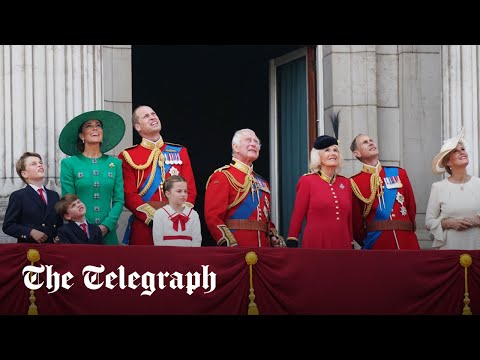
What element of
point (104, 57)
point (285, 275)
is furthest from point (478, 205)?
point (104, 57)

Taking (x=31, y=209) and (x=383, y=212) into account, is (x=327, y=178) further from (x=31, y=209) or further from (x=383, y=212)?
(x=31, y=209)

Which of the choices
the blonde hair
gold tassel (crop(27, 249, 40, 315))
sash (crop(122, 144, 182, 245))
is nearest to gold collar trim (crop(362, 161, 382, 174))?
the blonde hair

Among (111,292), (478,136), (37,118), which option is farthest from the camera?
(478,136)

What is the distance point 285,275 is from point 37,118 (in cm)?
367

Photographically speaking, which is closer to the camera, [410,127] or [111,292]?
[111,292]

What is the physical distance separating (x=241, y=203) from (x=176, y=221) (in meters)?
0.93

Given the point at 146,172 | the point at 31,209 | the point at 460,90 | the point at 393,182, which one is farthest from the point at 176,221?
the point at 460,90

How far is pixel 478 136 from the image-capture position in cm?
1627

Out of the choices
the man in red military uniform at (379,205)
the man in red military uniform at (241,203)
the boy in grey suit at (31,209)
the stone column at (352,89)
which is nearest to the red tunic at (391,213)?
the man in red military uniform at (379,205)

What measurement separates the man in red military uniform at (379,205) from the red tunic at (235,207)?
3.23 ft

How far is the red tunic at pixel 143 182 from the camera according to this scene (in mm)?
13930

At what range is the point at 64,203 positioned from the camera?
13156mm

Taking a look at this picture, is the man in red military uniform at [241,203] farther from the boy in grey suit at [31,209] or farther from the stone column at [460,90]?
the stone column at [460,90]

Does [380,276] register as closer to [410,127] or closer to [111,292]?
[111,292]
